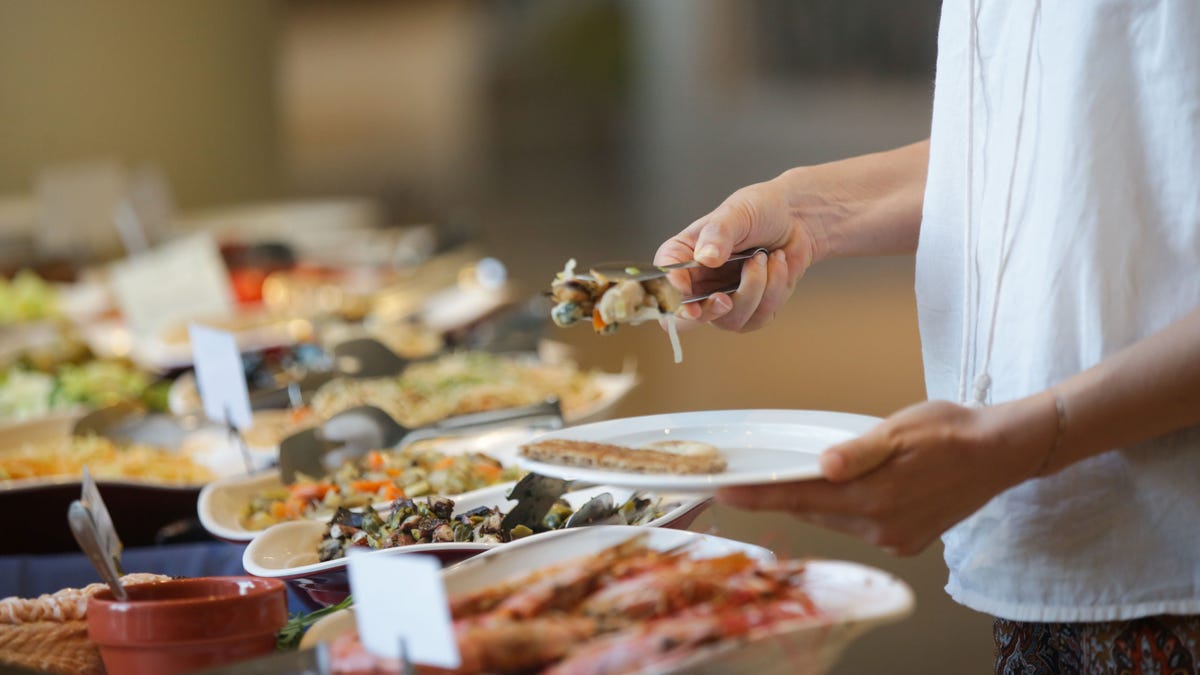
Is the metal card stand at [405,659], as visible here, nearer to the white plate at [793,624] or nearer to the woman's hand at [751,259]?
the white plate at [793,624]

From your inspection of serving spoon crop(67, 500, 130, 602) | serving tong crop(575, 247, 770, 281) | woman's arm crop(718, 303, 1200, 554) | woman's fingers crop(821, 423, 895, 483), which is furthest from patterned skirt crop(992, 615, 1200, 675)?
serving spoon crop(67, 500, 130, 602)

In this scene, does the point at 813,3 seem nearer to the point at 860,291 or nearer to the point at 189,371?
the point at 860,291

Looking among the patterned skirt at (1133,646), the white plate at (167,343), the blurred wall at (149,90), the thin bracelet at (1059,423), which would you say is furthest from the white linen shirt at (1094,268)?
the blurred wall at (149,90)

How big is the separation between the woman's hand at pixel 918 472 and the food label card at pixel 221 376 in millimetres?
1148

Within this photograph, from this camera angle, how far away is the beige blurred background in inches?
169

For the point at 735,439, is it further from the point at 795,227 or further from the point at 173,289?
the point at 173,289

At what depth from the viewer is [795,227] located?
A: 1.28 meters

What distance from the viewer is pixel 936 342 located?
1194mm

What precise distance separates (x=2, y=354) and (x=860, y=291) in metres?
4.97

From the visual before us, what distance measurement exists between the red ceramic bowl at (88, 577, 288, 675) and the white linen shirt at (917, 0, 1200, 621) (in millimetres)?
632

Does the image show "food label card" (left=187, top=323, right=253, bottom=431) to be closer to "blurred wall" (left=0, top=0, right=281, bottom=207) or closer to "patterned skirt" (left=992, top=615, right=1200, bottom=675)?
"patterned skirt" (left=992, top=615, right=1200, bottom=675)

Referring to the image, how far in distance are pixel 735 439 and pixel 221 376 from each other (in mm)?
1074

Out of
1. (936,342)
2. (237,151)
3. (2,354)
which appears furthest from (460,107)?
(936,342)

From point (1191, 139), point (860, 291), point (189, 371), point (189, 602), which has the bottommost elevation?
point (860, 291)
